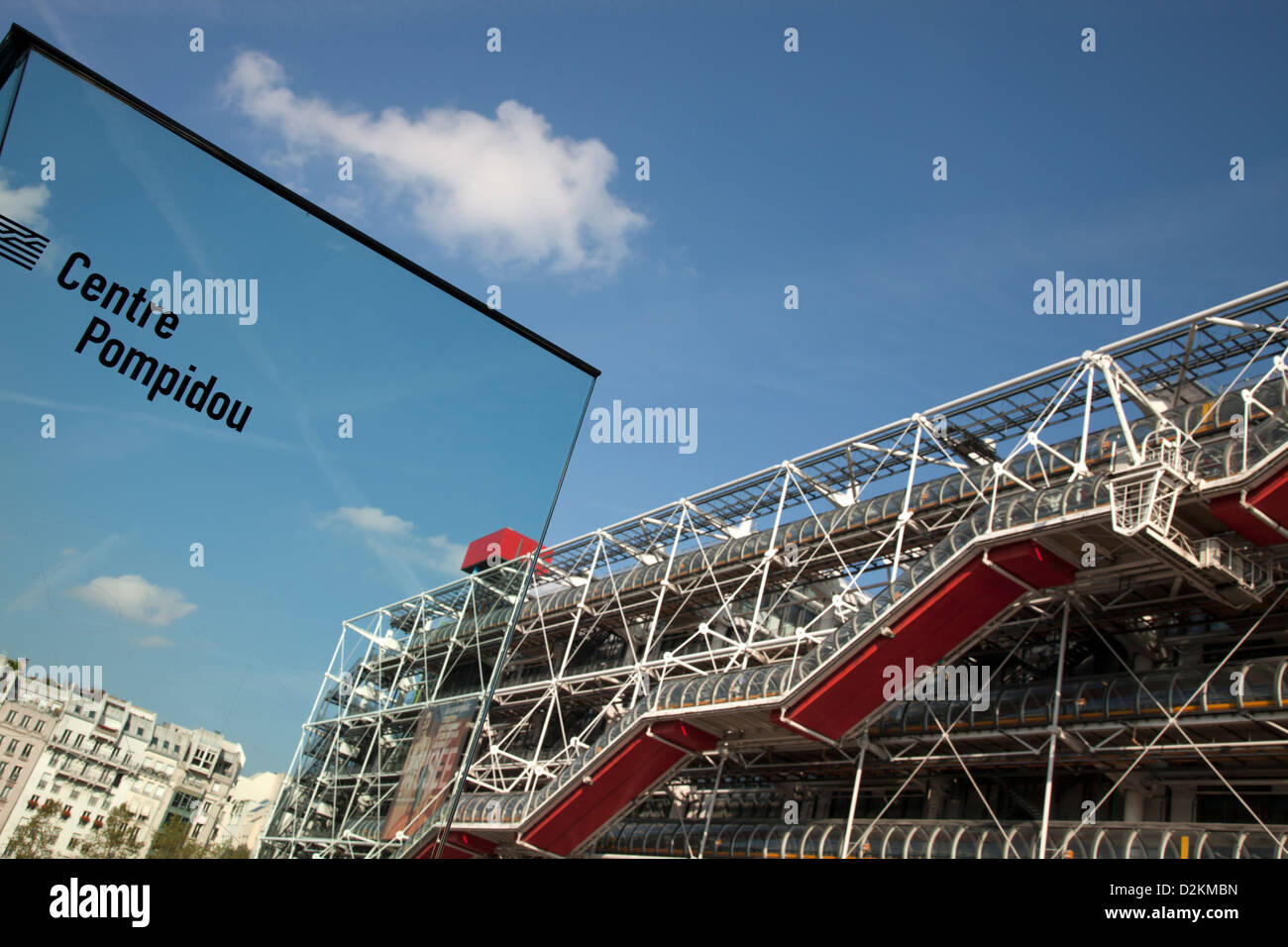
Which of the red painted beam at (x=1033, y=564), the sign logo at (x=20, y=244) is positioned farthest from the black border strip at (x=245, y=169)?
the red painted beam at (x=1033, y=564)

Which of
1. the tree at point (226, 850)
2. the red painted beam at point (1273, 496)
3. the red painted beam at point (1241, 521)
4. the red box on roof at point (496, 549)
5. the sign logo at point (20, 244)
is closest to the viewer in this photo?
the sign logo at point (20, 244)

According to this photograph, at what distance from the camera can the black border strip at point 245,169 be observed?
346 centimetres

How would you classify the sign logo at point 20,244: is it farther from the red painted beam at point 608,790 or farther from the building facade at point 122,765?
the red painted beam at point 608,790

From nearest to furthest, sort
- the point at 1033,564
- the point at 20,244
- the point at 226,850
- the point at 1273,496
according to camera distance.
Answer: the point at 20,244 < the point at 226,850 < the point at 1273,496 < the point at 1033,564

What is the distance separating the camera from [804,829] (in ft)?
69.1

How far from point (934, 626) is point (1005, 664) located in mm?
3813

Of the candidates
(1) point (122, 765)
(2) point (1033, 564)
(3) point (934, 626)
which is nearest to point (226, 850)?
(1) point (122, 765)

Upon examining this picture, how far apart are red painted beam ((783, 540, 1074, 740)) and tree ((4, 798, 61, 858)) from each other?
607 inches

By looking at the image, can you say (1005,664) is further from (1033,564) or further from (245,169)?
(245,169)

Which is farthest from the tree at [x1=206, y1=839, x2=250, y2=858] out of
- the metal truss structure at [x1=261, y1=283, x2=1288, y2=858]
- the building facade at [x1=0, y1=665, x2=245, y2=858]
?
the metal truss structure at [x1=261, y1=283, x2=1288, y2=858]

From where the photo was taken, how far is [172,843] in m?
3.63

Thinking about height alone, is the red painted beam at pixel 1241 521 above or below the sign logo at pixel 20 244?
above

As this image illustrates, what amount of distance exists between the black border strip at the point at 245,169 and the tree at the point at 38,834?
265cm
